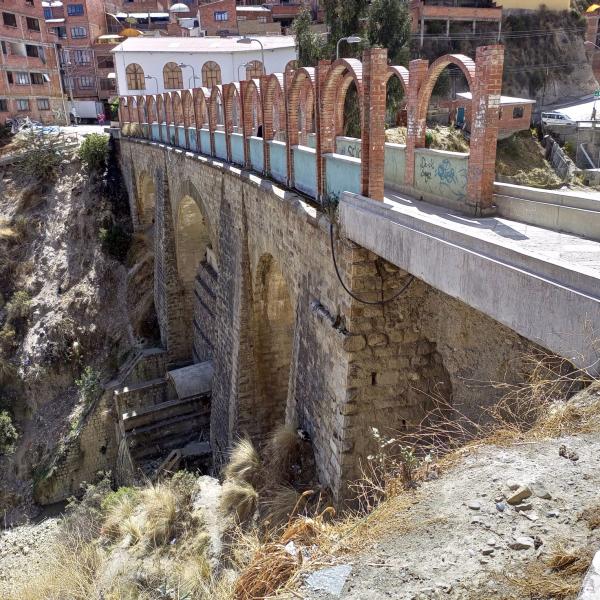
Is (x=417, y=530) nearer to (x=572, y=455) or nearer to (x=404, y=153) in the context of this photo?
(x=572, y=455)

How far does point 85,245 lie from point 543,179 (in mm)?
19028

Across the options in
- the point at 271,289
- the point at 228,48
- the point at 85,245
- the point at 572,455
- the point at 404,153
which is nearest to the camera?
the point at 572,455

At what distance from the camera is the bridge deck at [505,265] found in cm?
331

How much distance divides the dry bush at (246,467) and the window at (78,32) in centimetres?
4427

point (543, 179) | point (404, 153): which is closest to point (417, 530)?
point (404, 153)

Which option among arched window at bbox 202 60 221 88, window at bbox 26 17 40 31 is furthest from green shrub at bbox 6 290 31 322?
window at bbox 26 17 40 31

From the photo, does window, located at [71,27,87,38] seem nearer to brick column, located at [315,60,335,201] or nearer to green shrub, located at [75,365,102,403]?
green shrub, located at [75,365,102,403]

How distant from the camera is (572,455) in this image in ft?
11.1

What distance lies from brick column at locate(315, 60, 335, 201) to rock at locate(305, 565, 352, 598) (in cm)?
493

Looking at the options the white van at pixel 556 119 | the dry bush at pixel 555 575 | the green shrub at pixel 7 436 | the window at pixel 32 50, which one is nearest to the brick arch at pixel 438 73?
the dry bush at pixel 555 575

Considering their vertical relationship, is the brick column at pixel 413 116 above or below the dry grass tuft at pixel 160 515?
above

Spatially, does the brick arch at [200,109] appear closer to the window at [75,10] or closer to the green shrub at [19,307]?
the green shrub at [19,307]

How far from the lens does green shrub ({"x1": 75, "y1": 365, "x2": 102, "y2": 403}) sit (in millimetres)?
16987

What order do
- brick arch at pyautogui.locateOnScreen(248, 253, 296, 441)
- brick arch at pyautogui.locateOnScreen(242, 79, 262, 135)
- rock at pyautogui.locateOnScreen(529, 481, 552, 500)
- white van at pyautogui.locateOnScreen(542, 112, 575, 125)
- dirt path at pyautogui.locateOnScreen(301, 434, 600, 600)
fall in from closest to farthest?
1. dirt path at pyautogui.locateOnScreen(301, 434, 600, 600)
2. rock at pyautogui.locateOnScreen(529, 481, 552, 500)
3. brick arch at pyautogui.locateOnScreen(242, 79, 262, 135)
4. brick arch at pyautogui.locateOnScreen(248, 253, 296, 441)
5. white van at pyautogui.locateOnScreen(542, 112, 575, 125)
